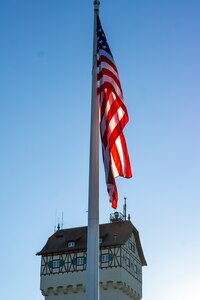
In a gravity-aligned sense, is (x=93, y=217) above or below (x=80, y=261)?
below

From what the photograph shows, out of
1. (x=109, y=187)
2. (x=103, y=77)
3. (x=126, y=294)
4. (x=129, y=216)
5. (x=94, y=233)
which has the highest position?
(x=129, y=216)

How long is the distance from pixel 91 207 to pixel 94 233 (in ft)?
2.05

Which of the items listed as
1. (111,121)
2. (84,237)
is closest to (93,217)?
(111,121)

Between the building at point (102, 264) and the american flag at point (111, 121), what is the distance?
154ft

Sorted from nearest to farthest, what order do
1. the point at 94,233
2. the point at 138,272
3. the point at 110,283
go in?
the point at 94,233
the point at 110,283
the point at 138,272

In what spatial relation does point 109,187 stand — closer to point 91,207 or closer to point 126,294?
point 91,207

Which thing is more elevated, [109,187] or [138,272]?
[138,272]

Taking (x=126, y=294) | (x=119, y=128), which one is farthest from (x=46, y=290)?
(x=119, y=128)

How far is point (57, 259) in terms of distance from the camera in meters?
65.0

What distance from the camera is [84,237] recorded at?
66.6m

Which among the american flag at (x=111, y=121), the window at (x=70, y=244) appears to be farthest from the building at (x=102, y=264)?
the american flag at (x=111, y=121)

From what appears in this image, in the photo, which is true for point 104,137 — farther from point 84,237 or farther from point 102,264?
point 84,237

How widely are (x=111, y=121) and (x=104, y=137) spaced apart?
0.47 m

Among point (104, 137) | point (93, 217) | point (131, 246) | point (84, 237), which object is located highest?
point (84, 237)
